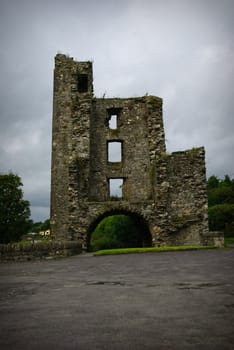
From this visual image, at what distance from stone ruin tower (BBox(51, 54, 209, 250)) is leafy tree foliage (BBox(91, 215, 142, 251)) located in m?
6.74

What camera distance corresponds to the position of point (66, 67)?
2866 centimetres

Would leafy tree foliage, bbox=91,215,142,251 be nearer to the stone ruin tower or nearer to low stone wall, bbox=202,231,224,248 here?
the stone ruin tower

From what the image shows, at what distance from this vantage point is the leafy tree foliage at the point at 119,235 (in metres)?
34.1

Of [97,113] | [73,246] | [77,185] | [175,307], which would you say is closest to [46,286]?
[175,307]

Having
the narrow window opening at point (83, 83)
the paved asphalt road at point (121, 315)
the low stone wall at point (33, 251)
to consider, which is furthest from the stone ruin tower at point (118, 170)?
the paved asphalt road at point (121, 315)

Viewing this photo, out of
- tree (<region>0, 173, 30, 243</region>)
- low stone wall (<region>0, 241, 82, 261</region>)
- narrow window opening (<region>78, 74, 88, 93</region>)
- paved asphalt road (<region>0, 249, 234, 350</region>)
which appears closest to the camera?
paved asphalt road (<region>0, 249, 234, 350</region>)

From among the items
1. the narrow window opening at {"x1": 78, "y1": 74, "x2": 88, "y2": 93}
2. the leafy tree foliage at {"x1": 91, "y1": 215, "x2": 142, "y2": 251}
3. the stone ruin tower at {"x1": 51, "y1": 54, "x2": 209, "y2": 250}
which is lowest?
the leafy tree foliage at {"x1": 91, "y1": 215, "x2": 142, "y2": 251}

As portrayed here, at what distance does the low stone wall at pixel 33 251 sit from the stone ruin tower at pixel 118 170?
3808 mm

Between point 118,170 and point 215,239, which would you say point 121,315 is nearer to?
point 215,239

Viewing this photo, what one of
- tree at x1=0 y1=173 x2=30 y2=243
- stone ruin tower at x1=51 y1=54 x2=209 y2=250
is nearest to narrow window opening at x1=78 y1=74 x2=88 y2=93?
stone ruin tower at x1=51 y1=54 x2=209 y2=250

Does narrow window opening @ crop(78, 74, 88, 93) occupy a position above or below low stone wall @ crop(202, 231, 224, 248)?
above

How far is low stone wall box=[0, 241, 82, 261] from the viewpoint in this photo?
1620 centimetres

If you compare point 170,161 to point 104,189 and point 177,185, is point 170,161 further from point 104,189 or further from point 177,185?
point 104,189

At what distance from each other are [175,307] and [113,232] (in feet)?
116
